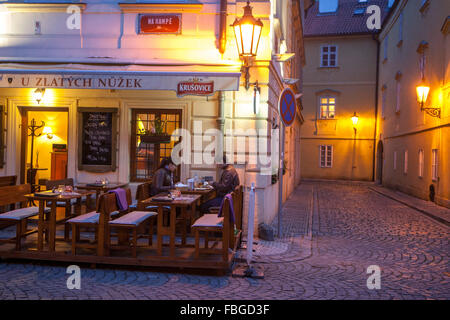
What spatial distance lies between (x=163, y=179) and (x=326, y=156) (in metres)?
24.3

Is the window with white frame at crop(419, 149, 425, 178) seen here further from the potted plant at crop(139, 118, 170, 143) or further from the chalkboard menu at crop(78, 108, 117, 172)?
the chalkboard menu at crop(78, 108, 117, 172)

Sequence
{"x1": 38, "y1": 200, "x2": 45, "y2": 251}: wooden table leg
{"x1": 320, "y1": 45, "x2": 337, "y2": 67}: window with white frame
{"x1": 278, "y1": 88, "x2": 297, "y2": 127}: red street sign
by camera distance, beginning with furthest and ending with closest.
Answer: {"x1": 320, "y1": 45, "x2": 337, "y2": 67}: window with white frame, {"x1": 278, "y1": 88, "x2": 297, "y2": 127}: red street sign, {"x1": 38, "y1": 200, "x2": 45, "y2": 251}: wooden table leg

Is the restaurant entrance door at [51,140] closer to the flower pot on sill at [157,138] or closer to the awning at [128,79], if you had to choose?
the flower pot on sill at [157,138]

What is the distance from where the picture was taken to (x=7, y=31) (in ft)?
33.3

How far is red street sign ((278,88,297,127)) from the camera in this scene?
774 centimetres

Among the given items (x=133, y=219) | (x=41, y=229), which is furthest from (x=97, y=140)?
(x=133, y=219)

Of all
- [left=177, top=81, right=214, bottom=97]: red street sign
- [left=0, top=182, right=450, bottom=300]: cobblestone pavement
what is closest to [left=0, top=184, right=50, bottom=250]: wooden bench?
[left=0, top=182, right=450, bottom=300]: cobblestone pavement

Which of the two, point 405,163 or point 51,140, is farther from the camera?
point 405,163

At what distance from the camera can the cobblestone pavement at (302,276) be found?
541 centimetres

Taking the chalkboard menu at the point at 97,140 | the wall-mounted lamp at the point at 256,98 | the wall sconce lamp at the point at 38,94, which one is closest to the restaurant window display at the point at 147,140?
the chalkboard menu at the point at 97,140

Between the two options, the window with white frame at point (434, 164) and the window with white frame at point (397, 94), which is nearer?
the window with white frame at point (434, 164)

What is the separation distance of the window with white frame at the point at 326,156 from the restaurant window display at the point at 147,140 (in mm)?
22807

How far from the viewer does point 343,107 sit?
3120cm

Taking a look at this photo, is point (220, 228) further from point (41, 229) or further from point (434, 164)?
point (434, 164)
